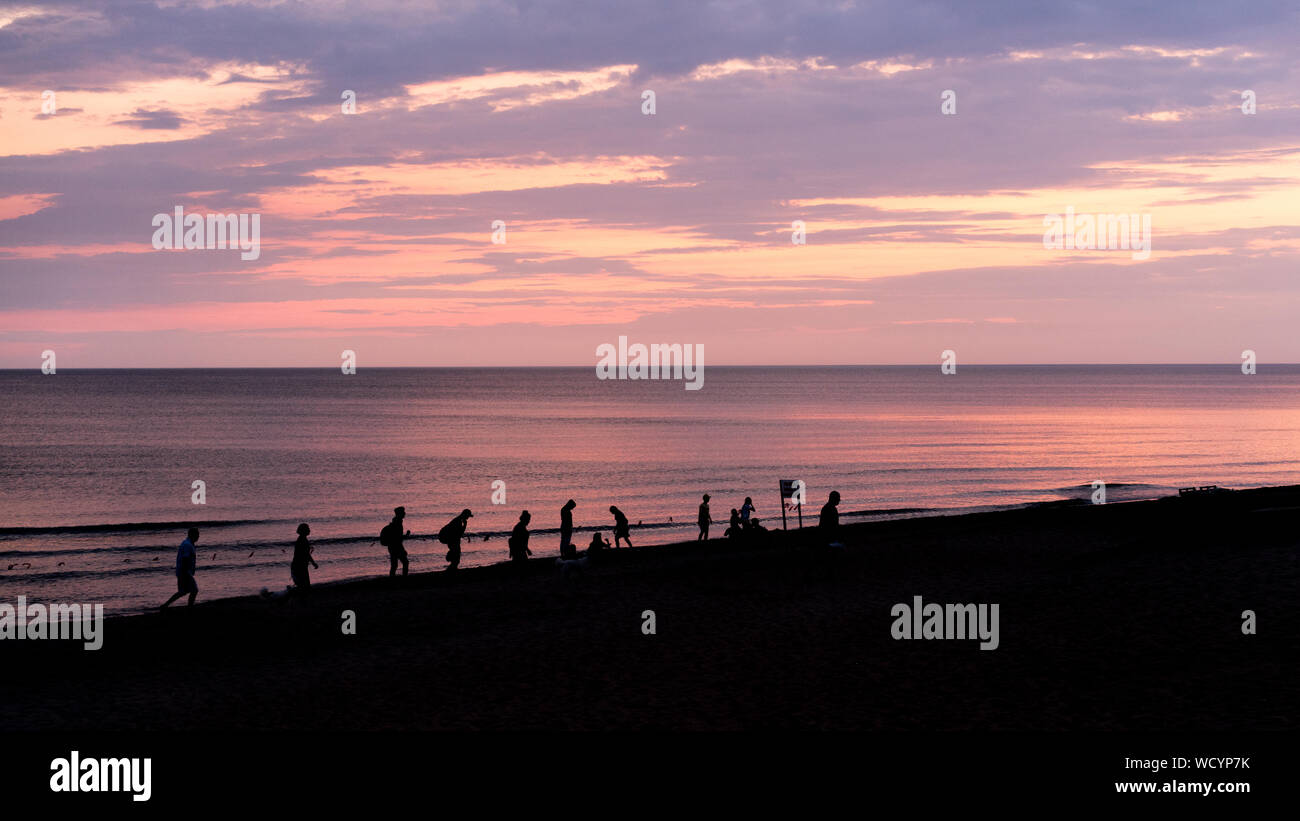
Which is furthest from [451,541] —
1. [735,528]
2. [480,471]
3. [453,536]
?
[480,471]

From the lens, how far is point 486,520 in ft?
150

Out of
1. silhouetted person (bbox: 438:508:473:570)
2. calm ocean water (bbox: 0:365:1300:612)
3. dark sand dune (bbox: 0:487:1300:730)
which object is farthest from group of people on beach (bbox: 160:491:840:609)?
calm ocean water (bbox: 0:365:1300:612)

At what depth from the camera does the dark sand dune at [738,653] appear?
41.8ft

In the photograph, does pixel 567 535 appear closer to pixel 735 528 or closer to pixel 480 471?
pixel 735 528

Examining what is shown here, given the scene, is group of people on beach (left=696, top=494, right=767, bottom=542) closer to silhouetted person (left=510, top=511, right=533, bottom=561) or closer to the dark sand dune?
the dark sand dune

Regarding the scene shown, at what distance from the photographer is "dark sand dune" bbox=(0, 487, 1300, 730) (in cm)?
1275

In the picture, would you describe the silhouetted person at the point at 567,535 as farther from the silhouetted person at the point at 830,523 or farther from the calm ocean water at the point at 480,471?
the calm ocean water at the point at 480,471

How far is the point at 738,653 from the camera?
1631cm

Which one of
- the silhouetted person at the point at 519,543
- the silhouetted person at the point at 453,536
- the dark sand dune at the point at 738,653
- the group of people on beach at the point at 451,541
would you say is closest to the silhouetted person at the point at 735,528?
the group of people on beach at the point at 451,541

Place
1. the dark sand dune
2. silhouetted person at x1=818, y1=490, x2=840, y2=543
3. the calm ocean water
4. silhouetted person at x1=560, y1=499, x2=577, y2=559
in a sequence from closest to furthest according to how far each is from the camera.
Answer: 1. the dark sand dune
2. silhouetted person at x1=818, y1=490, x2=840, y2=543
3. silhouetted person at x1=560, y1=499, x2=577, y2=559
4. the calm ocean water

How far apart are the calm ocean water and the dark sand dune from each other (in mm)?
11979

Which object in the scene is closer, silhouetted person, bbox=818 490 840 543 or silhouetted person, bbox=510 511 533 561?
silhouetted person, bbox=818 490 840 543

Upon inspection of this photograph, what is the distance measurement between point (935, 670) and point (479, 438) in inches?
3417
